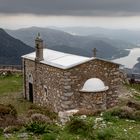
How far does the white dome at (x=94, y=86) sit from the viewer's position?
27297 millimetres

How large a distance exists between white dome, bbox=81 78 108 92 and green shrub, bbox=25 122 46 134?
12.4m

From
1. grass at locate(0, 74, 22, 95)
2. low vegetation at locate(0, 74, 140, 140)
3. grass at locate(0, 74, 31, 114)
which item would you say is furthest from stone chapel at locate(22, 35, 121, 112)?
low vegetation at locate(0, 74, 140, 140)

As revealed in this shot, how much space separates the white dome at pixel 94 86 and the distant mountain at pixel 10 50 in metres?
122

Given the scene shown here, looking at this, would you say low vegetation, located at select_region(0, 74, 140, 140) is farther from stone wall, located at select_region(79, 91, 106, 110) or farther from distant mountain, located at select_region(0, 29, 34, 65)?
distant mountain, located at select_region(0, 29, 34, 65)

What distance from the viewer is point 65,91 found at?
90.3ft

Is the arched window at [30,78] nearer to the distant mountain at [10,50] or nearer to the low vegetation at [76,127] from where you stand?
the low vegetation at [76,127]

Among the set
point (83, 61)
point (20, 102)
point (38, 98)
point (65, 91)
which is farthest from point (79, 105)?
point (20, 102)

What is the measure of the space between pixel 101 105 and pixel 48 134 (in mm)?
14081

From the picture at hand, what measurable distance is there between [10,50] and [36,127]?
→ 161m

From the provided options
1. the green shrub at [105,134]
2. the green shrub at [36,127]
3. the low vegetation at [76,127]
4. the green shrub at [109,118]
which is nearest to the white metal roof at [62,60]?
the low vegetation at [76,127]

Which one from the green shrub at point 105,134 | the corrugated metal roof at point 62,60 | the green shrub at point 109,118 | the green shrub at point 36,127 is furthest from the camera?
the corrugated metal roof at point 62,60

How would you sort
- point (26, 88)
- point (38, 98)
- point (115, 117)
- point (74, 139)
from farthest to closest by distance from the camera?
point (26, 88) → point (38, 98) → point (115, 117) → point (74, 139)

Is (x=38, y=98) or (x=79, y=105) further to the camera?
(x=38, y=98)

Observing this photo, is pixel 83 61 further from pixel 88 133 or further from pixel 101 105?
pixel 88 133
